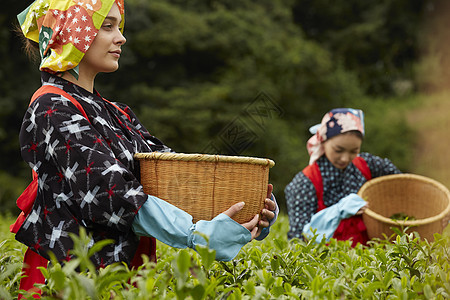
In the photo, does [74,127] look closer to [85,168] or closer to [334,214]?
[85,168]

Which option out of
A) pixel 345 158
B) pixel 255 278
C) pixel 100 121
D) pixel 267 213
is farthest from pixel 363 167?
pixel 100 121

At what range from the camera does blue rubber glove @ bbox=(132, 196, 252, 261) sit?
4.29ft

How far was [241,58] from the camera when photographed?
38.3 feet

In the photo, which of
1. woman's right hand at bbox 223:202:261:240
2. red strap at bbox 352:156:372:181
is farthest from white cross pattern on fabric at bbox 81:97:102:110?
red strap at bbox 352:156:372:181

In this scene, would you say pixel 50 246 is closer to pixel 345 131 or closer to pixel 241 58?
pixel 345 131

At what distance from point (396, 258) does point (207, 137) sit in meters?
8.61

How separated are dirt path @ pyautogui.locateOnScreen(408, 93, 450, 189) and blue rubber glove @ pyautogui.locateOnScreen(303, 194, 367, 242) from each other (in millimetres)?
10535

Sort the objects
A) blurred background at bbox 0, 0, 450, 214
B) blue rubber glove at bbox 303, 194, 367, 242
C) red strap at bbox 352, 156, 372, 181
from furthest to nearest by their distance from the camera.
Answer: blurred background at bbox 0, 0, 450, 214 → red strap at bbox 352, 156, 372, 181 → blue rubber glove at bbox 303, 194, 367, 242

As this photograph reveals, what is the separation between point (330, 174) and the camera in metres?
3.32

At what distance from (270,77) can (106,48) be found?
10466 mm

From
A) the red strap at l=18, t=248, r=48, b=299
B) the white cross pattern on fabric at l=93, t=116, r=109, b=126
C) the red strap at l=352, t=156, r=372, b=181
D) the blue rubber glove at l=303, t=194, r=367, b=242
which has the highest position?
the red strap at l=352, t=156, r=372, b=181

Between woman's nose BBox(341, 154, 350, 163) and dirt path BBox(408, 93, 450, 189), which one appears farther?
dirt path BBox(408, 93, 450, 189)

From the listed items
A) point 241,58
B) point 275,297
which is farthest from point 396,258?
point 241,58

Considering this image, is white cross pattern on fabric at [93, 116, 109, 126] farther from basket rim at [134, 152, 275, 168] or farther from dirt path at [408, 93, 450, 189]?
dirt path at [408, 93, 450, 189]
